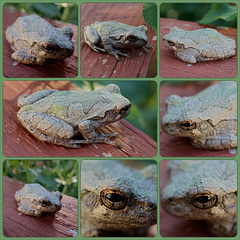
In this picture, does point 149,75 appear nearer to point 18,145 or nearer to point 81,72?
point 81,72

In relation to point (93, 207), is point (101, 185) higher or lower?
higher

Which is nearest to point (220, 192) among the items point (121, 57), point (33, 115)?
point (121, 57)

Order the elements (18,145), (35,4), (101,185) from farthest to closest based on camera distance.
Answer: (35,4)
(18,145)
(101,185)

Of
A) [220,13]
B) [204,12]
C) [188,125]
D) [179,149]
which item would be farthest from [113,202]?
[204,12]

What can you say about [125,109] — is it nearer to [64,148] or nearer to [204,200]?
[64,148]

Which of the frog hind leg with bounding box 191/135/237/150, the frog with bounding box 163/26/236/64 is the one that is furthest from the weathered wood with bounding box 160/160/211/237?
the frog with bounding box 163/26/236/64

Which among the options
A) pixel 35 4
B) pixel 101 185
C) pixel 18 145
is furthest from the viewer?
pixel 35 4

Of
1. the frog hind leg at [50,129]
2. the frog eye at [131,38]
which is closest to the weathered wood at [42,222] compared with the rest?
the frog hind leg at [50,129]

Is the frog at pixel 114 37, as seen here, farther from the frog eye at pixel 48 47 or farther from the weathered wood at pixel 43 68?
the frog eye at pixel 48 47
